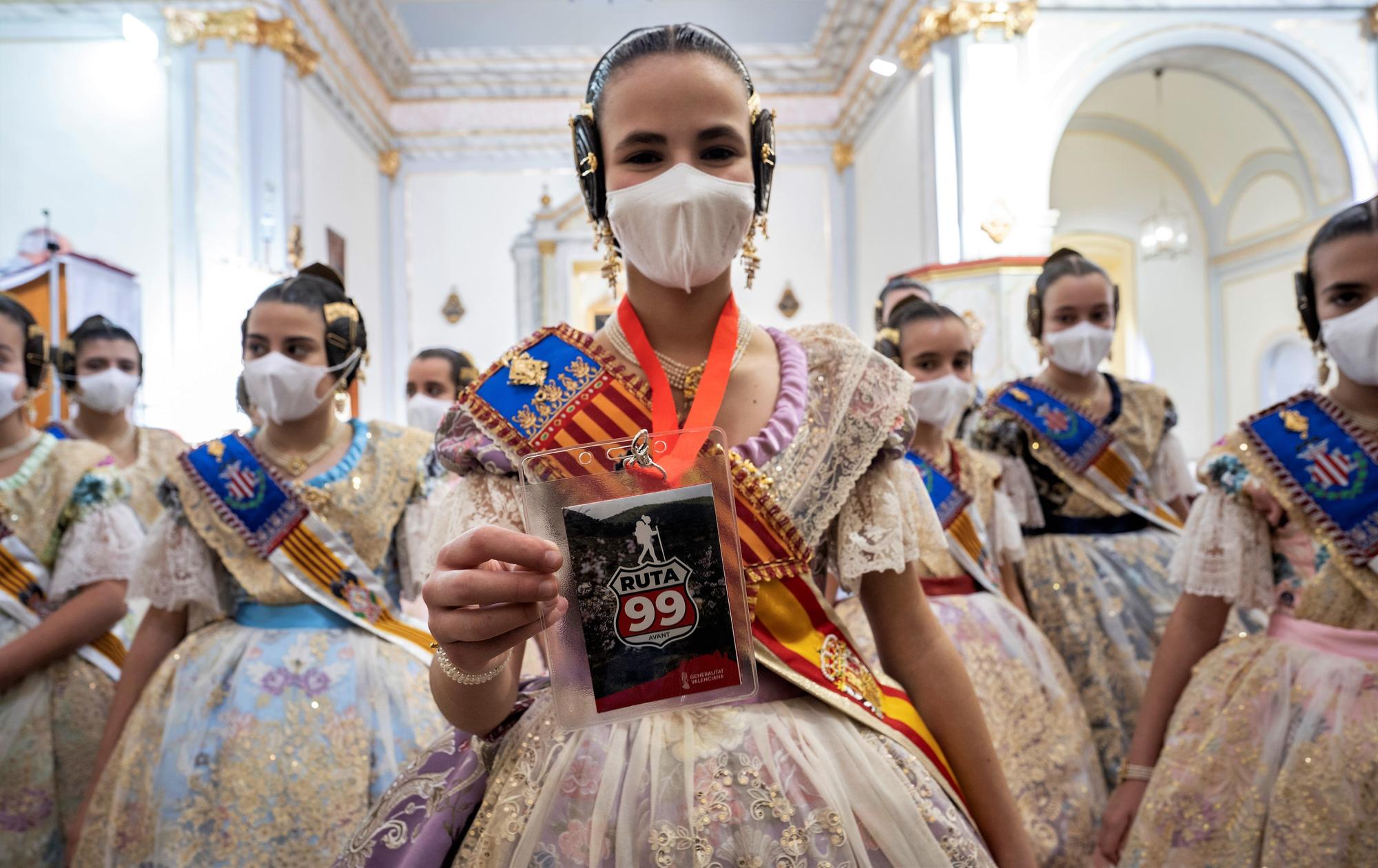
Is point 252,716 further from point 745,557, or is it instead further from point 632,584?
point 632,584

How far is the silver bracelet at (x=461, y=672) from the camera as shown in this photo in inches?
42.8

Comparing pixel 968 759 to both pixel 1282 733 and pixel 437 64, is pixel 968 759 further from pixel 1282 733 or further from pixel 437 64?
pixel 437 64

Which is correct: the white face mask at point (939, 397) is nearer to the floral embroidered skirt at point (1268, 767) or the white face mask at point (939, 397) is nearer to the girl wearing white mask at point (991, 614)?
the girl wearing white mask at point (991, 614)

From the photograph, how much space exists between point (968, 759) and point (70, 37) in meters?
9.05

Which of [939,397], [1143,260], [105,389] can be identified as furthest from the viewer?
[1143,260]

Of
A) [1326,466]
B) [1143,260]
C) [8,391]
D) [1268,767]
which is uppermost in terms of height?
[1143,260]

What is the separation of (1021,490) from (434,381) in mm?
3104

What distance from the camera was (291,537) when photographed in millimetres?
2381

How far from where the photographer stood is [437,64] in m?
11.7

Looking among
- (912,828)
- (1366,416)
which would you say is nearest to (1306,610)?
(1366,416)

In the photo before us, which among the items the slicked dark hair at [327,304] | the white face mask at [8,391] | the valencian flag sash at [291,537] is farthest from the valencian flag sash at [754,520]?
the white face mask at [8,391]

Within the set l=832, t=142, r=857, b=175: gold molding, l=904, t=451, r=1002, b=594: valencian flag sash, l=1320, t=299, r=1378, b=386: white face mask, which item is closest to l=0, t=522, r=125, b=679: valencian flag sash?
l=904, t=451, r=1002, b=594: valencian flag sash

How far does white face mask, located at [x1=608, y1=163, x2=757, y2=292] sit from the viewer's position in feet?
4.22

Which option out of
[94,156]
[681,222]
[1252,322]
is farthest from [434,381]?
[1252,322]
